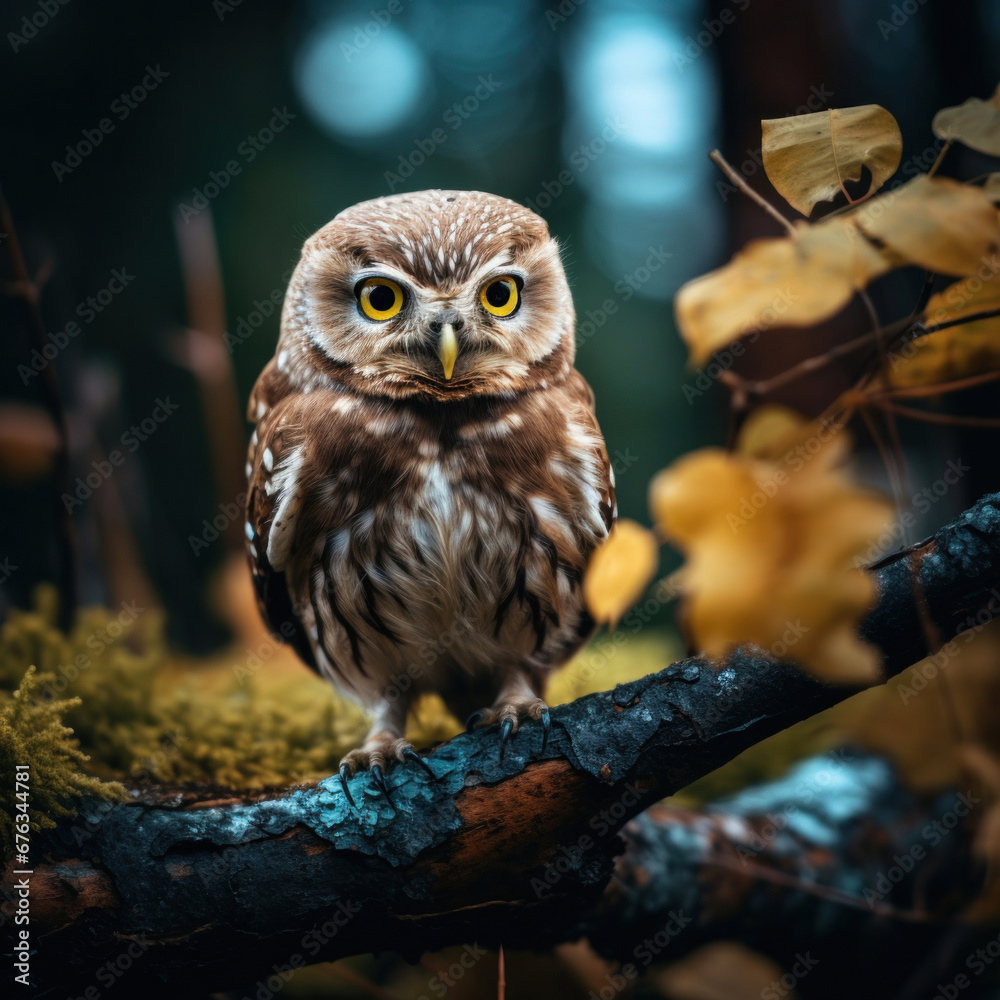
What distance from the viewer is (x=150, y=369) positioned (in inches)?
154

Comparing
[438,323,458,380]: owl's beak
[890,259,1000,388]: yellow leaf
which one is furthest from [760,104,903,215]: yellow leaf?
[438,323,458,380]: owl's beak

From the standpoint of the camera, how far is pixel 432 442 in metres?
1.52

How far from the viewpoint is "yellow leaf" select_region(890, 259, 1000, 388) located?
90 cm

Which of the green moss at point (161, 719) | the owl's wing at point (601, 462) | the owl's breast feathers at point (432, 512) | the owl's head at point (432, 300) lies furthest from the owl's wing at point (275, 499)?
the owl's wing at point (601, 462)

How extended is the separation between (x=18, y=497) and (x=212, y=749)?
1.72 m

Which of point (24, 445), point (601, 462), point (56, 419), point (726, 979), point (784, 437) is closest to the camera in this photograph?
point (784, 437)

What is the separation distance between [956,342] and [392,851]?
1.20m

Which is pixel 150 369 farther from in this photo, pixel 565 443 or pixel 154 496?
pixel 565 443

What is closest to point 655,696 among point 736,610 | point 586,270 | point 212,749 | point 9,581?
point 736,610

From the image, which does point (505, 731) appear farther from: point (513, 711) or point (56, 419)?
point (56, 419)

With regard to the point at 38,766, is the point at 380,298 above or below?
above

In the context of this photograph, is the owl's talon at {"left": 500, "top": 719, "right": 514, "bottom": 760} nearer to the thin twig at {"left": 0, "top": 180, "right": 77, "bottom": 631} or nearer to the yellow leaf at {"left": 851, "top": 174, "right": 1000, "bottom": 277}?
the yellow leaf at {"left": 851, "top": 174, "right": 1000, "bottom": 277}

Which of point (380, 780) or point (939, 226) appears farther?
point (380, 780)

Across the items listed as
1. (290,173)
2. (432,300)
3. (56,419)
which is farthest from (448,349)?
(290,173)
